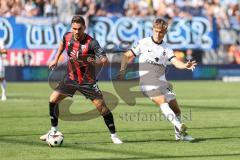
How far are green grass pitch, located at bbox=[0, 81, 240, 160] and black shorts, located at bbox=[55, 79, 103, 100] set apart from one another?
847mm

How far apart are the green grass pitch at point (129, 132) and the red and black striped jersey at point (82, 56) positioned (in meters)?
1.17

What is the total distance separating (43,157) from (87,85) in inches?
81.0

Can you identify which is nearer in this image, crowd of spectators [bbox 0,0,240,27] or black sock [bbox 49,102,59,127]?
black sock [bbox 49,102,59,127]

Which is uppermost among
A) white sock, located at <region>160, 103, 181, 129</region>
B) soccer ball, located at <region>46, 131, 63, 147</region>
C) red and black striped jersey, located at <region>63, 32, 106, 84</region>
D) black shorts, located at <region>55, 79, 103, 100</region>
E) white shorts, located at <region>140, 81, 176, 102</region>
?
red and black striped jersey, located at <region>63, 32, 106, 84</region>

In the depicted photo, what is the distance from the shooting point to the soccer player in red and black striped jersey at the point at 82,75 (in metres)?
11.6

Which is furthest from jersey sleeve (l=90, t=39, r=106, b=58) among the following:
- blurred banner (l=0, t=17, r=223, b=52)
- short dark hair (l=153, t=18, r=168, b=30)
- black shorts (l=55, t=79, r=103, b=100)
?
blurred banner (l=0, t=17, r=223, b=52)

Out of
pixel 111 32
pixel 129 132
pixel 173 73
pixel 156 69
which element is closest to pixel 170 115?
pixel 156 69

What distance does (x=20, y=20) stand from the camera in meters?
32.4

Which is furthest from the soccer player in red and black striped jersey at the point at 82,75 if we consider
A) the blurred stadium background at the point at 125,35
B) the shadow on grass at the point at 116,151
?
the blurred stadium background at the point at 125,35

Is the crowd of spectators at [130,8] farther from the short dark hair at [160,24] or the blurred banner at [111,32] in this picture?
the short dark hair at [160,24]

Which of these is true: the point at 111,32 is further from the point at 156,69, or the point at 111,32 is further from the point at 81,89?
the point at 81,89

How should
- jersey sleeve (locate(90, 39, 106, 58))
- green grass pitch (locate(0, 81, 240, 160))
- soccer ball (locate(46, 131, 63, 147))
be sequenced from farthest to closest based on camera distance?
jersey sleeve (locate(90, 39, 106, 58))
soccer ball (locate(46, 131, 63, 147))
green grass pitch (locate(0, 81, 240, 160))

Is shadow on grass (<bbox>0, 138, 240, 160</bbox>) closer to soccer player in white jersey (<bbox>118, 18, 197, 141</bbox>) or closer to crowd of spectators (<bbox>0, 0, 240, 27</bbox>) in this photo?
soccer player in white jersey (<bbox>118, 18, 197, 141</bbox>)

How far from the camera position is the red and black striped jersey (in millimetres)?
11617
